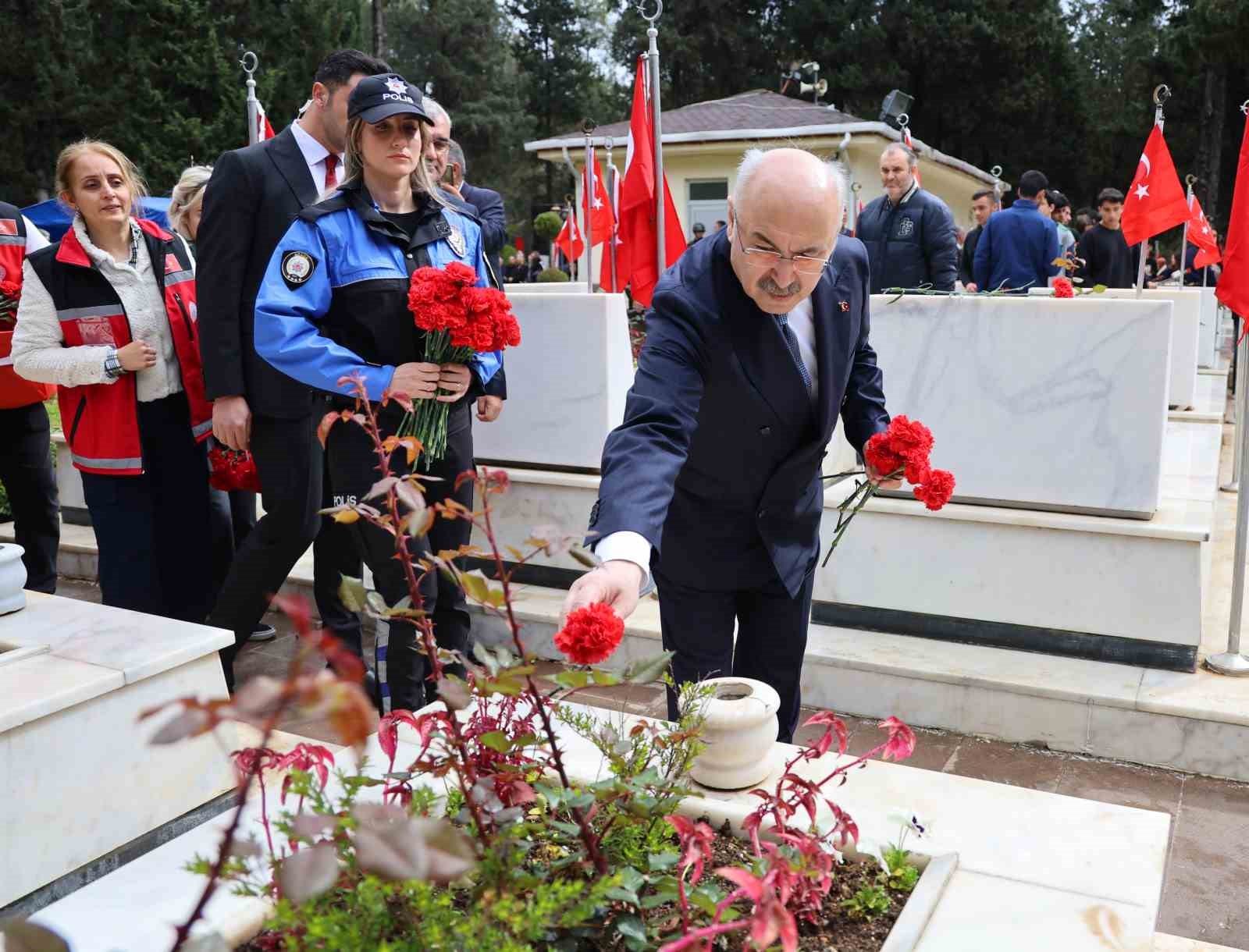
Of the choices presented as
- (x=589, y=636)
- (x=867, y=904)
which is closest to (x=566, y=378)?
(x=867, y=904)

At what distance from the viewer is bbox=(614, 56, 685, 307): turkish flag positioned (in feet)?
19.7

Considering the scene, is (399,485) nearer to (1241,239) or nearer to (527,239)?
(1241,239)

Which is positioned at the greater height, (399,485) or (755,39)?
(755,39)

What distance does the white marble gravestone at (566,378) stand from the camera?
4859 millimetres

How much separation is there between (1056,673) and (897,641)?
23.4 inches

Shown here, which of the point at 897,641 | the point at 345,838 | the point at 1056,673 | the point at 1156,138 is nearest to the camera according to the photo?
the point at 345,838

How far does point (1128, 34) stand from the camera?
121 ft

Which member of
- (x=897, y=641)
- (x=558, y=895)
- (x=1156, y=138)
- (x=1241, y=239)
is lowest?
(x=897, y=641)

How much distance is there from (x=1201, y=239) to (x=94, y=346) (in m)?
6.55

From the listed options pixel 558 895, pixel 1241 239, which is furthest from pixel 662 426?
pixel 1241 239

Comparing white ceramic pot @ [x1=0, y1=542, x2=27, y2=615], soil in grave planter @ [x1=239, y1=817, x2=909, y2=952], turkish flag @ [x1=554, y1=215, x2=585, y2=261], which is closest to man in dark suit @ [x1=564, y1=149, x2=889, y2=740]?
soil in grave planter @ [x1=239, y1=817, x2=909, y2=952]

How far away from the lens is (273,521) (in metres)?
3.77

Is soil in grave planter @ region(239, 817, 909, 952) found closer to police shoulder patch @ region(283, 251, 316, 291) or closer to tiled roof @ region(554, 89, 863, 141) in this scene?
police shoulder patch @ region(283, 251, 316, 291)

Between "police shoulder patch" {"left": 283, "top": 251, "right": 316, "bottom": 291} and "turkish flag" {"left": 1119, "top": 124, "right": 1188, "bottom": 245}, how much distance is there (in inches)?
217
